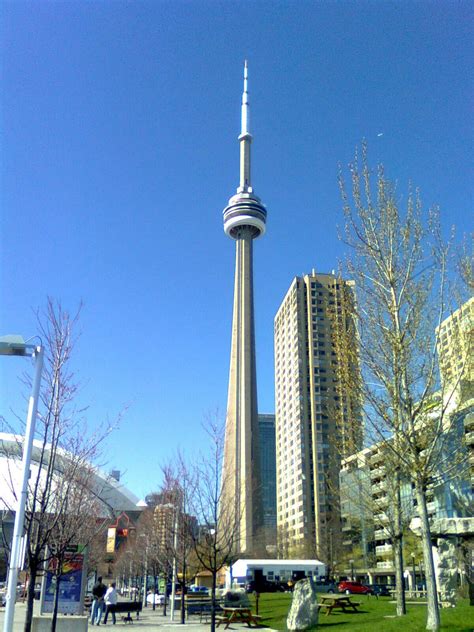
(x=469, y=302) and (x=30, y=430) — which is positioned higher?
(x=469, y=302)

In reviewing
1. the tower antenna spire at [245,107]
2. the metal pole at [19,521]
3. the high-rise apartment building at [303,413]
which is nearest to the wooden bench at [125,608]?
the metal pole at [19,521]

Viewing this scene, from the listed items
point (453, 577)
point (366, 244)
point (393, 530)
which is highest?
point (366, 244)

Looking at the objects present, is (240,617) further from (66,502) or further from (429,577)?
(429,577)

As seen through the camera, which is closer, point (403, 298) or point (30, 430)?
point (30, 430)

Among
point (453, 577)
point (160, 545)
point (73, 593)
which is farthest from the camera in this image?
point (160, 545)

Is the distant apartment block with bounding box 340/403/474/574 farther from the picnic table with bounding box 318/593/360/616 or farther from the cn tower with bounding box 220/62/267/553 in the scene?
the cn tower with bounding box 220/62/267/553

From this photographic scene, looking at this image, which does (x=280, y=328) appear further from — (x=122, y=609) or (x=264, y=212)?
(x=122, y=609)

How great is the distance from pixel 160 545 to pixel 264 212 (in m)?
78.2

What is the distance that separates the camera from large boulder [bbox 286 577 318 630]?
18.4 metres

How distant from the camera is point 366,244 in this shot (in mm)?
16109

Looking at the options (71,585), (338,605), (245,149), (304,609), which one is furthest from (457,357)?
(245,149)

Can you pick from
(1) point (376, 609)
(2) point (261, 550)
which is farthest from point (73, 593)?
(2) point (261, 550)

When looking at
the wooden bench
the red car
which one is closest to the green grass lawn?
the wooden bench

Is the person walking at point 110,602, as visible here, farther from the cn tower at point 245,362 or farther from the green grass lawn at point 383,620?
the cn tower at point 245,362
